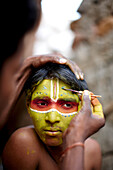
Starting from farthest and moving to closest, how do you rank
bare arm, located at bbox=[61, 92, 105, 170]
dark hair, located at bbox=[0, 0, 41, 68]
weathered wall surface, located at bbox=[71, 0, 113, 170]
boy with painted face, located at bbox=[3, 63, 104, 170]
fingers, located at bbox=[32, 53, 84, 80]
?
1. weathered wall surface, located at bbox=[71, 0, 113, 170]
2. fingers, located at bbox=[32, 53, 84, 80]
3. boy with painted face, located at bbox=[3, 63, 104, 170]
4. bare arm, located at bbox=[61, 92, 105, 170]
5. dark hair, located at bbox=[0, 0, 41, 68]

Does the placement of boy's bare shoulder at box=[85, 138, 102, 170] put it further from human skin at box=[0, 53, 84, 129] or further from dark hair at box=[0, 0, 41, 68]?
dark hair at box=[0, 0, 41, 68]

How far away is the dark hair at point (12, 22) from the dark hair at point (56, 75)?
2.42 ft

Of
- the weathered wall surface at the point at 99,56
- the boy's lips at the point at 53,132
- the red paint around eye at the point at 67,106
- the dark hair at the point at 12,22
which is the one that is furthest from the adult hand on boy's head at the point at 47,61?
the weathered wall surface at the point at 99,56

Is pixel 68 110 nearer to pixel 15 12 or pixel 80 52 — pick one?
pixel 15 12

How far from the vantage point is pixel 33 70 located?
1.90 meters

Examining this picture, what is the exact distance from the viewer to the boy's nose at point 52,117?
1.48 metres

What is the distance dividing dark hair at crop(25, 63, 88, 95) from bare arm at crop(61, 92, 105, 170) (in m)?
0.27

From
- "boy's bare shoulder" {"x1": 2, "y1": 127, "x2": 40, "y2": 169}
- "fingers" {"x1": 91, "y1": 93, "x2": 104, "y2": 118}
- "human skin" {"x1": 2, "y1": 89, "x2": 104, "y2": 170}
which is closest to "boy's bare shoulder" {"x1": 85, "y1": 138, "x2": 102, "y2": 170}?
"human skin" {"x1": 2, "y1": 89, "x2": 104, "y2": 170}

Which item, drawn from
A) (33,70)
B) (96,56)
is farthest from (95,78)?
(33,70)

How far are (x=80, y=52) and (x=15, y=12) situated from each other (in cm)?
366

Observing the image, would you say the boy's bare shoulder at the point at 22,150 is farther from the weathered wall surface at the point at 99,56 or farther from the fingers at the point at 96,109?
the weathered wall surface at the point at 99,56

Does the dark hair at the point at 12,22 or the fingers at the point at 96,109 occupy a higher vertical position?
the dark hair at the point at 12,22

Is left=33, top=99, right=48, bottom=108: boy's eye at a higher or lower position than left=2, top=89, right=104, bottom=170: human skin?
higher

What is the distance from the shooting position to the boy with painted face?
56.1 inches
